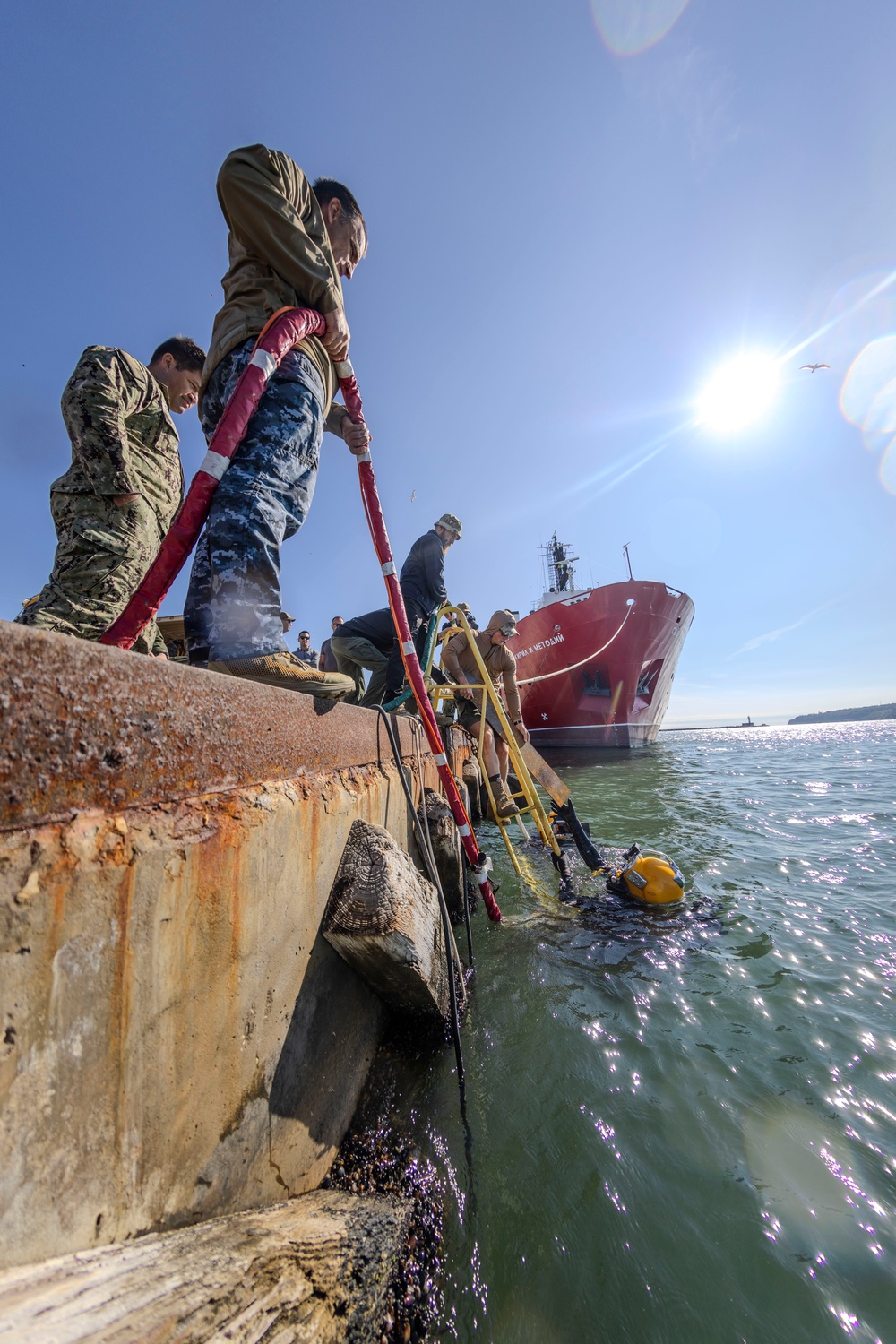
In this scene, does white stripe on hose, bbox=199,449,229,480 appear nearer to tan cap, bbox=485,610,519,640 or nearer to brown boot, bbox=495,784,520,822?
brown boot, bbox=495,784,520,822

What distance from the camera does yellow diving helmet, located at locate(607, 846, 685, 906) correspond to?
3053mm

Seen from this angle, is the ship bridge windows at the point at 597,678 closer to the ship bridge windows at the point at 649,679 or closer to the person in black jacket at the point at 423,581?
the ship bridge windows at the point at 649,679

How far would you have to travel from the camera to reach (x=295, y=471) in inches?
63.5

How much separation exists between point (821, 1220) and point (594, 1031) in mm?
775

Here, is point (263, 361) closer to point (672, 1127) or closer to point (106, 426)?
point (106, 426)

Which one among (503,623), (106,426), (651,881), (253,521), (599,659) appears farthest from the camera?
(599,659)

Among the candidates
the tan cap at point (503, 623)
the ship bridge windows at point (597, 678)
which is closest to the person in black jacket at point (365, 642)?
the tan cap at point (503, 623)

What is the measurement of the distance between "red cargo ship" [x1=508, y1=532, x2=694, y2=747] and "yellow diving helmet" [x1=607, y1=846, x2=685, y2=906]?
1004cm

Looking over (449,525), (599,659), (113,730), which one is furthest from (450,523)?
(599,659)

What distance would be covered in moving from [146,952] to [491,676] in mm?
5019

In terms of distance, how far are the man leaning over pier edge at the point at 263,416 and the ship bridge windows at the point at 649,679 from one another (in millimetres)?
14196

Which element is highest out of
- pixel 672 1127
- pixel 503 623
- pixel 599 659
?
pixel 599 659

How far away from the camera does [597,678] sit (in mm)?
14445

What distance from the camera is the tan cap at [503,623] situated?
544 centimetres
